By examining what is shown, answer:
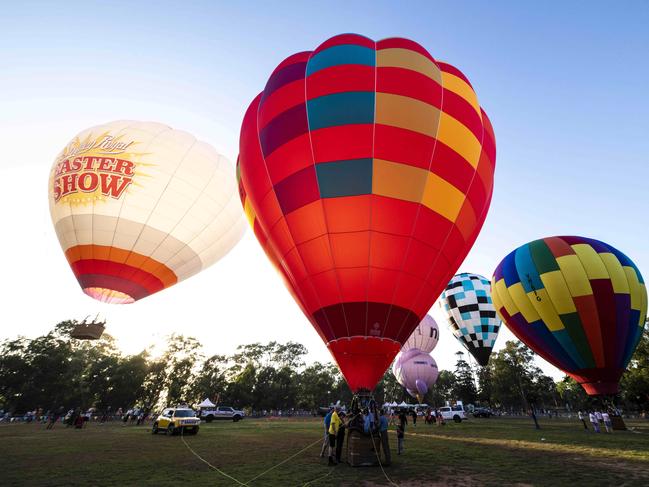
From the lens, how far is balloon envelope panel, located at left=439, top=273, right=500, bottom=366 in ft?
81.4

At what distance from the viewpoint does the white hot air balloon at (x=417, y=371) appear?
1231 inches

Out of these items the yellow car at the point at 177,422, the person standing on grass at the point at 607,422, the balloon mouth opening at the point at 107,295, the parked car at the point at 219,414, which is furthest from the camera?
the parked car at the point at 219,414

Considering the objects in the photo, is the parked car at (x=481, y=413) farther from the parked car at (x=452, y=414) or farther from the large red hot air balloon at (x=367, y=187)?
the large red hot air balloon at (x=367, y=187)

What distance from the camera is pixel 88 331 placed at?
14.5 m

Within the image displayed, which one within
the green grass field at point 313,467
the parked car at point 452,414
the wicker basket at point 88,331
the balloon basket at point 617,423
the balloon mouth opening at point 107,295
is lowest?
the green grass field at point 313,467

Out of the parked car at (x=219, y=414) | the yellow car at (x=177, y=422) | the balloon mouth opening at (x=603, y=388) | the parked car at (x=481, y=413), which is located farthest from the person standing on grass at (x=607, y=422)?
the parked car at (x=219, y=414)

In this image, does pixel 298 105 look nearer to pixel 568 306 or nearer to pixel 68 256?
pixel 68 256

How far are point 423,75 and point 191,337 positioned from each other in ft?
179

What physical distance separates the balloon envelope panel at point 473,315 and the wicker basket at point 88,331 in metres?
22.7

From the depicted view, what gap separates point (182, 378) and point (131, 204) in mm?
47126

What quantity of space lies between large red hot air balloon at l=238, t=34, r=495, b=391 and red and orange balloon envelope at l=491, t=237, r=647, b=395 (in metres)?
8.88

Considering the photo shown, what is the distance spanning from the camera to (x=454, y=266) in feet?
30.2

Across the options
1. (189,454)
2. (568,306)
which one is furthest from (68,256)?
(568,306)

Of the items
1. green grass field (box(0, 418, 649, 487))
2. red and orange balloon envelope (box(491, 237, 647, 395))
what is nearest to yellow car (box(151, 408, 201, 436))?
green grass field (box(0, 418, 649, 487))
